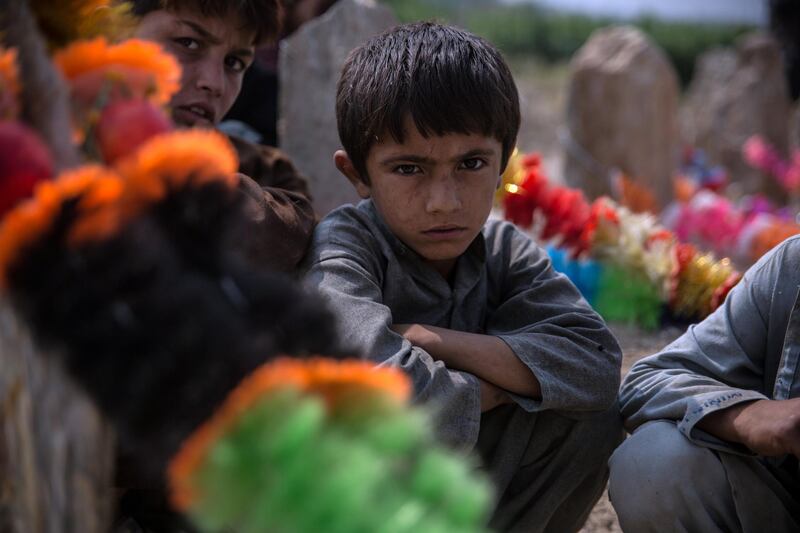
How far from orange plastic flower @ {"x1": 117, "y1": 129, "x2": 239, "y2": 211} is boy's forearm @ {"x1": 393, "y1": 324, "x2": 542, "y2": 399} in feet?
3.17

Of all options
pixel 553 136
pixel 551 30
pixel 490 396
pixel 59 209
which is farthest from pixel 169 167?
pixel 551 30

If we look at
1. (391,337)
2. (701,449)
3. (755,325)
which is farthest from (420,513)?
(755,325)

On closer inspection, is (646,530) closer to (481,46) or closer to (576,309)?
(576,309)

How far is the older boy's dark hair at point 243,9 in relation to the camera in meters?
2.46

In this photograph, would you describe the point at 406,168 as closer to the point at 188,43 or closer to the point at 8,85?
the point at 188,43

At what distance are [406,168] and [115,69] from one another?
3.28 feet

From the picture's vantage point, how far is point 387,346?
1923 millimetres

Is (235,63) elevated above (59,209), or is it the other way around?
(59,209)

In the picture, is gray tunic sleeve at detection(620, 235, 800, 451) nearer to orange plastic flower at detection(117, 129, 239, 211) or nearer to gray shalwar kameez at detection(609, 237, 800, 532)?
gray shalwar kameez at detection(609, 237, 800, 532)

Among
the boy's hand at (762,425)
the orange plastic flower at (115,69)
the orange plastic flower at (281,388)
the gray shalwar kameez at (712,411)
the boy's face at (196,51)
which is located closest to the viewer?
the orange plastic flower at (281,388)

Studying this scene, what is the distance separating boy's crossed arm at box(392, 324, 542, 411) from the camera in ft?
6.68

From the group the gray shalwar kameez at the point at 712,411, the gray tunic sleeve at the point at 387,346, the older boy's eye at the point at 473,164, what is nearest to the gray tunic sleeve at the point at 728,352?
the gray shalwar kameez at the point at 712,411

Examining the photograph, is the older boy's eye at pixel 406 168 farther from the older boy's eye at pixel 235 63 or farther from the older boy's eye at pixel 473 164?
the older boy's eye at pixel 235 63

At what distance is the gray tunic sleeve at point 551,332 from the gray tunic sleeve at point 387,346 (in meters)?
0.17
